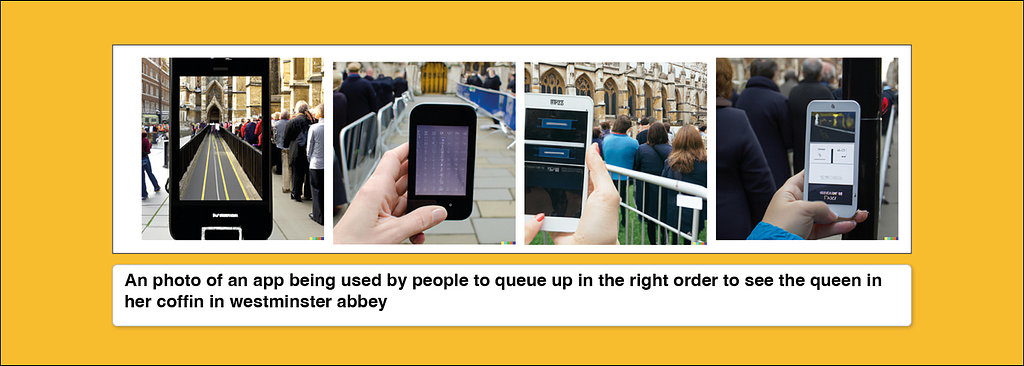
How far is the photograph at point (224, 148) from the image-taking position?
14.7 feet

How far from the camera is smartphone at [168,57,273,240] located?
176 inches

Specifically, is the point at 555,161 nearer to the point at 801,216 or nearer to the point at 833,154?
the point at 801,216

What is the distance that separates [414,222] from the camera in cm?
452

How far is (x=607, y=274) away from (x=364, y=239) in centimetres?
178

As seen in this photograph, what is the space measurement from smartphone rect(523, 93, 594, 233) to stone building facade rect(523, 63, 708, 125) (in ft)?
0.27

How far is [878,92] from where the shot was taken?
490 cm

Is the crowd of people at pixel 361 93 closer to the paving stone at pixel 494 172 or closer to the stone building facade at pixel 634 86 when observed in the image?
the paving stone at pixel 494 172

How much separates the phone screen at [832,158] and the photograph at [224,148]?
3.90 meters

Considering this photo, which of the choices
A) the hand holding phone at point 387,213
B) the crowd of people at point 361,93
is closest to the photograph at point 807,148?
the hand holding phone at point 387,213

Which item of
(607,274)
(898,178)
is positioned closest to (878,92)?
(898,178)

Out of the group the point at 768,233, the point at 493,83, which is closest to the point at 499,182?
the point at 493,83

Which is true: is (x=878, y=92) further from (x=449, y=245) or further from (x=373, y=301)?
(x=373, y=301)

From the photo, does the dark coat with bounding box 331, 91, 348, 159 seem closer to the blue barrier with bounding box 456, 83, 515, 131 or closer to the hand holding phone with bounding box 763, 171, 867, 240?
the blue barrier with bounding box 456, 83, 515, 131

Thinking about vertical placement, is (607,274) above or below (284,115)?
below
